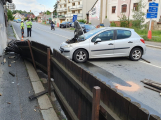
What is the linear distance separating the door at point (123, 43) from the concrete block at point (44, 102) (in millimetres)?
4779

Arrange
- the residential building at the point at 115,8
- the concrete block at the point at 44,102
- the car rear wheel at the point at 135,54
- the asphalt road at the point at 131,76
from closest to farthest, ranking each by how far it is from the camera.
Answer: the concrete block at the point at 44,102 → the asphalt road at the point at 131,76 → the car rear wheel at the point at 135,54 → the residential building at the point at 115,8

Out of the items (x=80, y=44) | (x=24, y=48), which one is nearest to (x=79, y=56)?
(x=80, y=44)

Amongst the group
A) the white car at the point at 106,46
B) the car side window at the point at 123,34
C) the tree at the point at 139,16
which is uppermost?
the tree at the point at 139,16

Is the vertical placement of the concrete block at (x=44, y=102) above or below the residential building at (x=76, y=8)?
below

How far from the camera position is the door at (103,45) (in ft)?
25.6

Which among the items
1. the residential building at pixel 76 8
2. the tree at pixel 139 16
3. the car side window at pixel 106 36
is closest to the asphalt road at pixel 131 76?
the car side window at pixel 106 36

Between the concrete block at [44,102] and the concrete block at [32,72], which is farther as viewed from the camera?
the concrete block at [32,72]

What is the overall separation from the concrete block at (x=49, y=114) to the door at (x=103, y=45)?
4530 mm

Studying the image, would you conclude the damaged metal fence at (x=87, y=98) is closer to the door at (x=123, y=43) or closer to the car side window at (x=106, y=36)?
the car side window at (x=106, y=36)

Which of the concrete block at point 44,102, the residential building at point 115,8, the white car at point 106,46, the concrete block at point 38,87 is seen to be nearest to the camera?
the concrete block at point 44,102

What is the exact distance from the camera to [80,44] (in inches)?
303

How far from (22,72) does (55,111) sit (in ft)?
10.3

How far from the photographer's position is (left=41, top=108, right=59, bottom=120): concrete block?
3.47 m

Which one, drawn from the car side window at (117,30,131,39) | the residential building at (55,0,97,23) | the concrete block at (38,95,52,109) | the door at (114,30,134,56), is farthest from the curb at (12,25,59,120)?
the residential building at (55,0,97,23)
